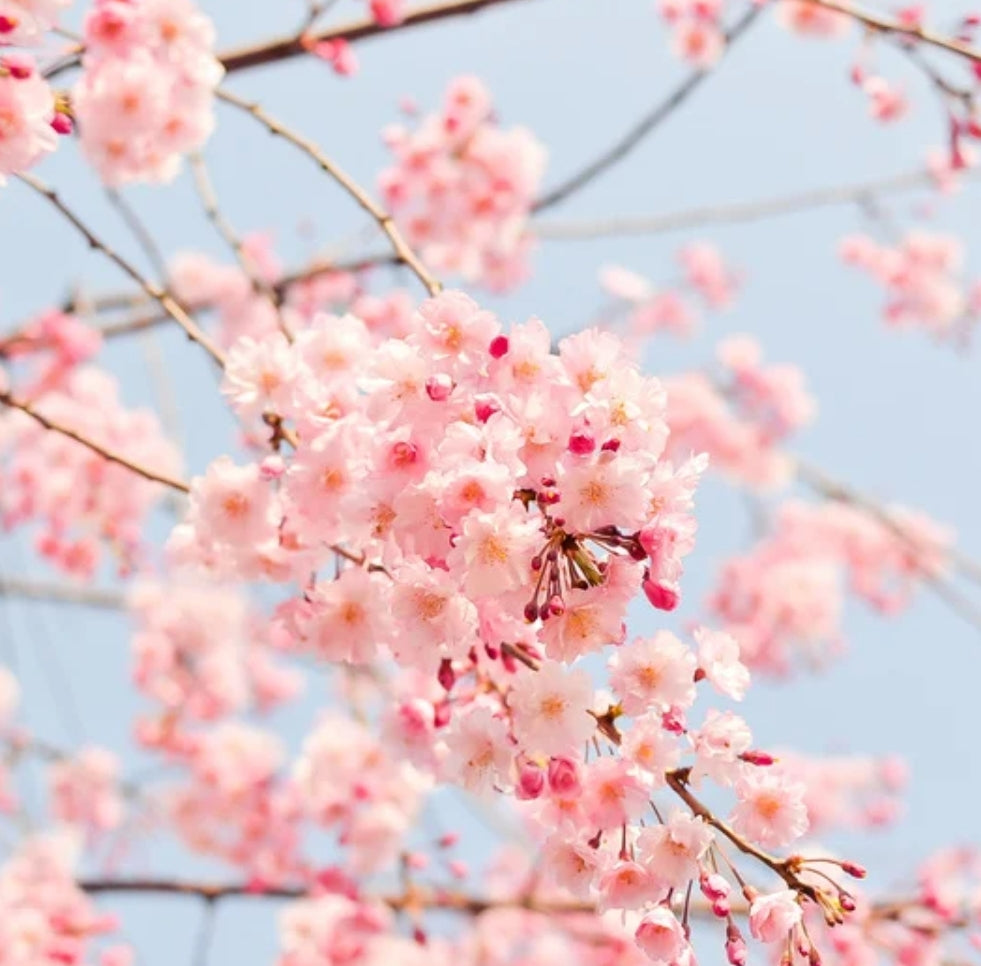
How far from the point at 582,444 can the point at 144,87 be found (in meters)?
1.55

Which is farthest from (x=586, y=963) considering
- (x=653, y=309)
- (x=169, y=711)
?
(x=653, y=309)

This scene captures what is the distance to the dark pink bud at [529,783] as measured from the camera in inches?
67.0

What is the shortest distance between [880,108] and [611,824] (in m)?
3.11

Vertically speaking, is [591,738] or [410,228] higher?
[410,228]

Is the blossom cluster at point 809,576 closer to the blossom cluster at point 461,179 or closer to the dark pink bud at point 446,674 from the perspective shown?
the blossom cluster at point 461,179

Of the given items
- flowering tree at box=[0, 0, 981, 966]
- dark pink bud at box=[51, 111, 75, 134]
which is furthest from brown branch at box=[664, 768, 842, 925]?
dark pink bud at box=[51, 111, 75, 134]

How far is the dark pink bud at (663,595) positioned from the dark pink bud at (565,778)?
312mm

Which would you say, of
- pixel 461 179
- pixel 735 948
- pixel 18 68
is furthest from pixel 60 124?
pixel 461 179

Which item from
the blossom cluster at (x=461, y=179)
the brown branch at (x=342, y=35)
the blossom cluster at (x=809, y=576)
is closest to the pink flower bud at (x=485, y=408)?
the brown branch at (x=342, y=35)

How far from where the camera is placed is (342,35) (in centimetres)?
341

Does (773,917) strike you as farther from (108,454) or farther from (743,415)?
(743,415)

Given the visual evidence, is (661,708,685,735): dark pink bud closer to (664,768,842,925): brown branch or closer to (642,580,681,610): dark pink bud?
(664,768,842,925): brown branch

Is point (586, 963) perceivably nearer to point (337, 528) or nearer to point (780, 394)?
point (337, 528)

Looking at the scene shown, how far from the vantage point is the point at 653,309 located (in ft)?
31.2
